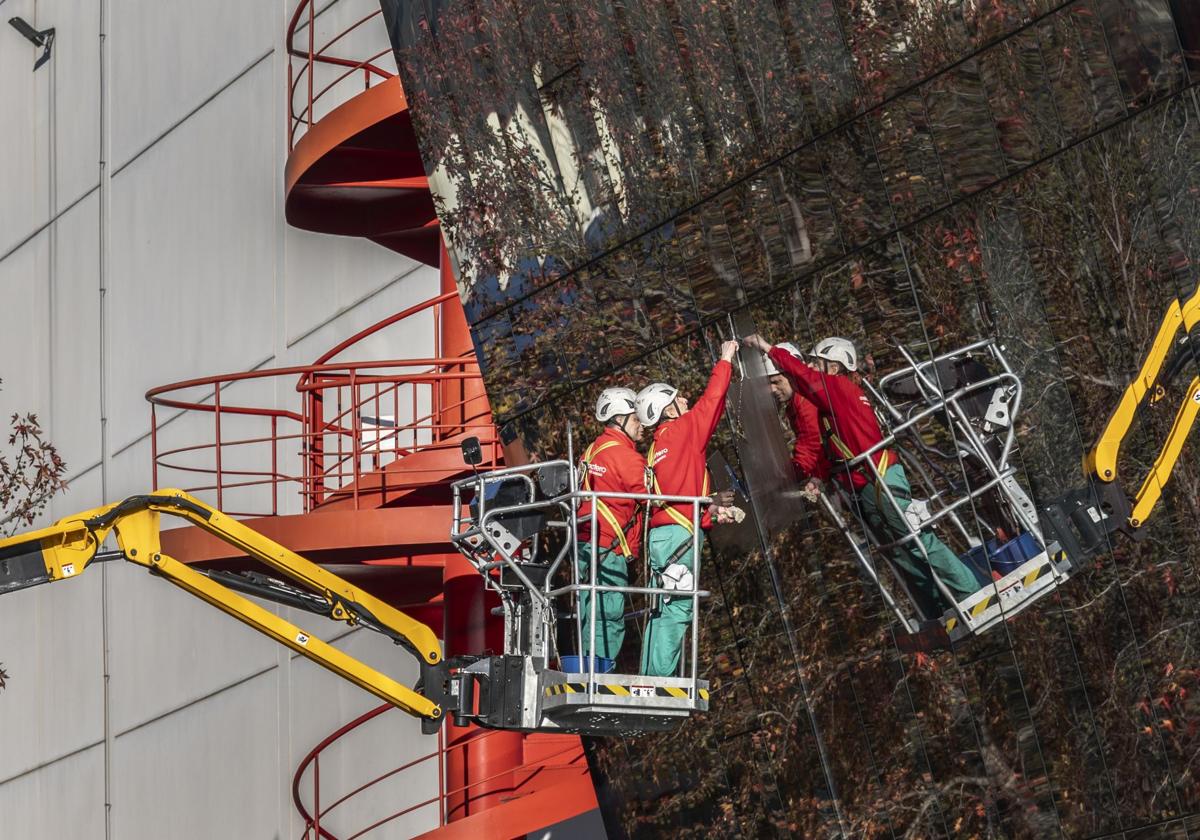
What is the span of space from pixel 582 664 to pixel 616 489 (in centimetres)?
105

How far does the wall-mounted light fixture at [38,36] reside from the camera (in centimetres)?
2467

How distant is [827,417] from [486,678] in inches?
97.2

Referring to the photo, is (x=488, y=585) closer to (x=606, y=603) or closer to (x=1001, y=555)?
(x=606, y=603)

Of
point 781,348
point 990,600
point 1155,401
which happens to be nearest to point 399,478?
point 781,348

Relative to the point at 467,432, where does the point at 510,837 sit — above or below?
below

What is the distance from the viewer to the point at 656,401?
37.7 ft

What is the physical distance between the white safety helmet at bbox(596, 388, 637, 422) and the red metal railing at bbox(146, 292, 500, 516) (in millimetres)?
1757

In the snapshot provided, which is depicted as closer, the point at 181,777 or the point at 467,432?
the point at 467,432

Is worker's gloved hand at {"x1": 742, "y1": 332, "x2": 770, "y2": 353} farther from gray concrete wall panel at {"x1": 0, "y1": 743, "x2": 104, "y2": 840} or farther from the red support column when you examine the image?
gray concrete wall panel at {"x1": 0, "y1": 743, "x2": 104, "y2": 840}

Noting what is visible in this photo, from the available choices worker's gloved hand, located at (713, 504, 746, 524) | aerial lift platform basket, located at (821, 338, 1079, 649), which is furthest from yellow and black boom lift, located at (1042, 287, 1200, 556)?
worker's gloved hand, located at (713, 504, 746, 524)

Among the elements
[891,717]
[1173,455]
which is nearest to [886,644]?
[891,717]

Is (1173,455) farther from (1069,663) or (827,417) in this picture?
(827,417)

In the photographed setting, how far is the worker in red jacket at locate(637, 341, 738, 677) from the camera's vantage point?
11.2 m

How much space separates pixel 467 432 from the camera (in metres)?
14.0
